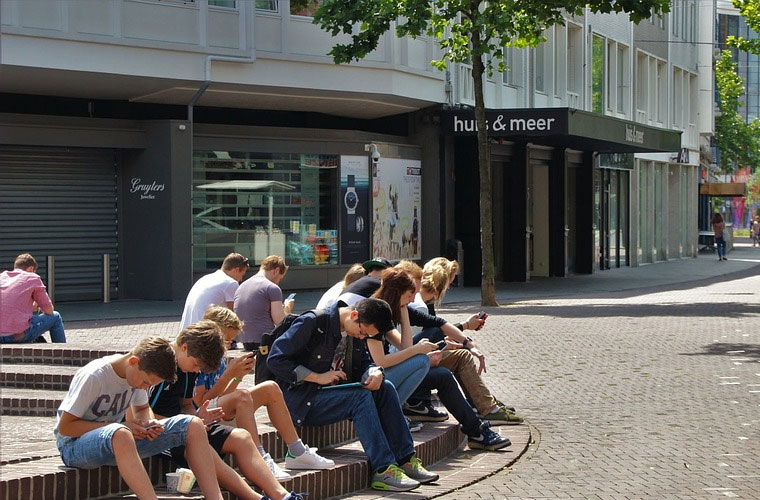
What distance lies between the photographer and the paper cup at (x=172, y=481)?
6824 millimetres

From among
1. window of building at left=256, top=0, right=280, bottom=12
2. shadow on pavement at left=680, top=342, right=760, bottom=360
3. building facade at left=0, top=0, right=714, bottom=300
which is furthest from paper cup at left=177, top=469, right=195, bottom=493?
window of building at left=256, top=0, right=280, bottom=12


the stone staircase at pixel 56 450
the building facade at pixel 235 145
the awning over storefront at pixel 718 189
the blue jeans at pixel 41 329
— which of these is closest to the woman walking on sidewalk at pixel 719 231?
the awning over storefront at pixel 718 189

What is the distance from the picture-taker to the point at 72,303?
2259cm

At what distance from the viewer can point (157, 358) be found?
6195 mm

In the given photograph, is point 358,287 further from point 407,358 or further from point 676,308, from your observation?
point 676,308

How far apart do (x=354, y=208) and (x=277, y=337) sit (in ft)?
→ 61.5

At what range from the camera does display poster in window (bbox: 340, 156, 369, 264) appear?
2669 cm

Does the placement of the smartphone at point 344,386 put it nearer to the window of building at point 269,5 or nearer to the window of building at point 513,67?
the window of building at point 269,5

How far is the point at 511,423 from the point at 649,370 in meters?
3.92

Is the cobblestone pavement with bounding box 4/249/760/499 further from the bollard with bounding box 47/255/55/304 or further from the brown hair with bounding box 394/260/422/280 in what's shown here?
the bollard with bounding box 47/255/55/304

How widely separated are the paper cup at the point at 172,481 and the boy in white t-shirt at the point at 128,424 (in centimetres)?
16

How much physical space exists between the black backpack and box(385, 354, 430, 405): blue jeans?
1012mm

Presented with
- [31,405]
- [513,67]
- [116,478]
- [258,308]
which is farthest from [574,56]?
[116,478]

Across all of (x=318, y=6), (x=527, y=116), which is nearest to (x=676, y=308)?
(x=527, y=116)
